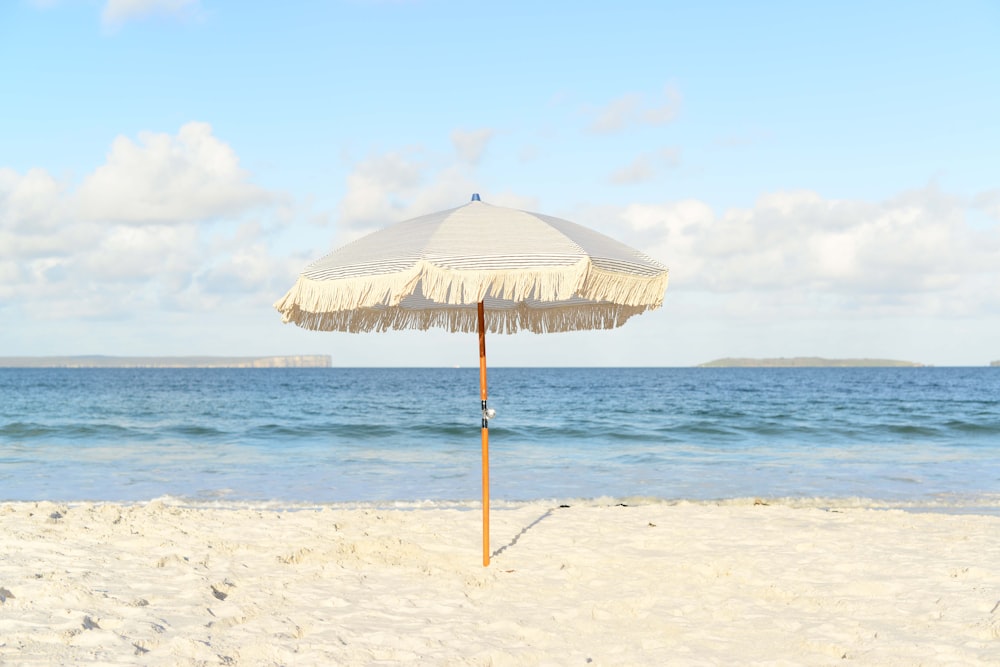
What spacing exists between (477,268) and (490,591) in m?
2.39

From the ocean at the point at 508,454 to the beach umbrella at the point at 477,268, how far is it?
5971mm

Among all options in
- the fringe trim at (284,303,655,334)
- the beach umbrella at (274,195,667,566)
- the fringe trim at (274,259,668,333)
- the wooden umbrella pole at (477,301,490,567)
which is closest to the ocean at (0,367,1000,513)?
the fringe trim at (284,303,655,334)

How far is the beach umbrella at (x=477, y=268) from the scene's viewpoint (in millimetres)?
4746

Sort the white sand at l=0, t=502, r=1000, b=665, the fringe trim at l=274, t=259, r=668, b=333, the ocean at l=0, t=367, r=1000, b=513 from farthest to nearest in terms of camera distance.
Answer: the ocean at l=0, t=367, r=1000, b=513
the fringe trim at l=274, t=259, r=668, b=333
the white sand at l=0, t=502, r=1000, b=665

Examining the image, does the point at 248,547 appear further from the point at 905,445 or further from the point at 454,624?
the point at 905,445

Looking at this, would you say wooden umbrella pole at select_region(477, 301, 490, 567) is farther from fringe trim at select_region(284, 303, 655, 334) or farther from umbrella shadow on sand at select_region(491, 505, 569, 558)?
fringe trim at select_region(284, 303, 655, 334)

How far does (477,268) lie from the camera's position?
4770mm

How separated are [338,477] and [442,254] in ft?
33.0

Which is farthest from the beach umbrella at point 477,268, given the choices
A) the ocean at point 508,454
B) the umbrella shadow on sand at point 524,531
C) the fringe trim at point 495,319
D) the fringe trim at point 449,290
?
the ocean at point 508,454

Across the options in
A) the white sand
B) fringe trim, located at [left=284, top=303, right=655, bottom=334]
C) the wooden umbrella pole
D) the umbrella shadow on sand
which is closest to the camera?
the white sand

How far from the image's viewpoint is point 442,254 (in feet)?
Result: 15.9

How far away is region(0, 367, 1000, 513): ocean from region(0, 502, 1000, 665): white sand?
350 centimetres

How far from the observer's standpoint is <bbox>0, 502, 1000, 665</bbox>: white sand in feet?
13.7

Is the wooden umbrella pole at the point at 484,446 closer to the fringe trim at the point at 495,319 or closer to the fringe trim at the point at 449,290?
the fringe trim at the point at 449,290
